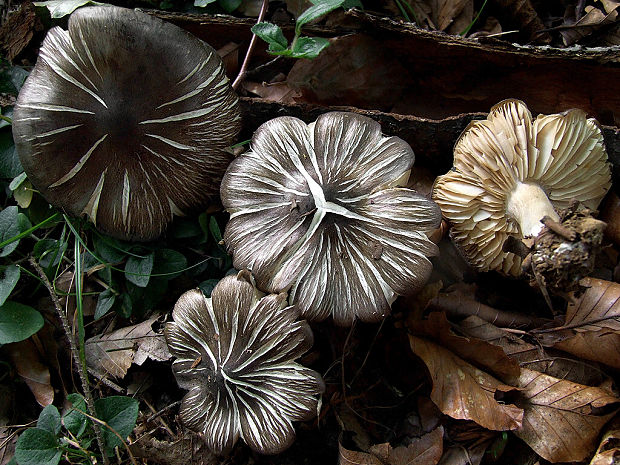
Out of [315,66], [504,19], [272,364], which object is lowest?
[272,364]

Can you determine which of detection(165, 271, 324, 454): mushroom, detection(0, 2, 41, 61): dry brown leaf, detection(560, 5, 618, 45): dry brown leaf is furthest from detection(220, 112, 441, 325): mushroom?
detection(0, 2, 41, 61): dry brown leaf

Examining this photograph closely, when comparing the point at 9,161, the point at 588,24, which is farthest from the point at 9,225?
the point at 588,24

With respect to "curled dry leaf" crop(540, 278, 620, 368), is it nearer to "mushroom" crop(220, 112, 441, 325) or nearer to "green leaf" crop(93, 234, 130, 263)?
"mushroom" crop(220, 112, 441, 325)

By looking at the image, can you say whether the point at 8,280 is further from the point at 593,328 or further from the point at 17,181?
the point at 593,328

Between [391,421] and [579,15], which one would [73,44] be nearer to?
[391,421]

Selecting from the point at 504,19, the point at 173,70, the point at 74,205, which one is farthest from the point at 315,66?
the point at 74,205

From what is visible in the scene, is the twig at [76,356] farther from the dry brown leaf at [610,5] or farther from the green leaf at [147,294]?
the dry brown leaf at [610,5]

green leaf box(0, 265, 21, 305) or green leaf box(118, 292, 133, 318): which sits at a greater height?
green leaf box(0, 265, 21, 305)
